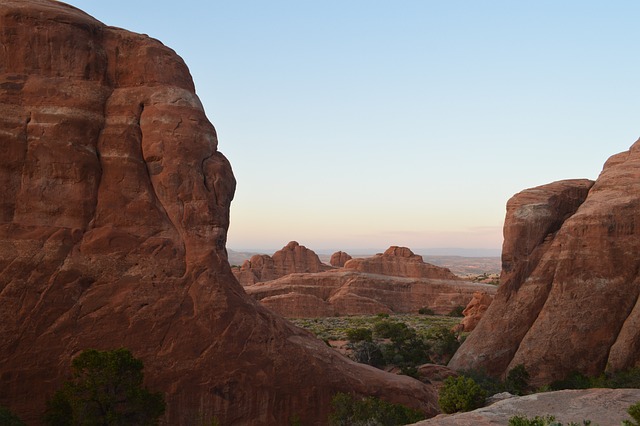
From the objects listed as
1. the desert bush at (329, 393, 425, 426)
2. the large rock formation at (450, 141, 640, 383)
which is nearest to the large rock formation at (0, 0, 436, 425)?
the desert bush at (329, 393, 425, 426)

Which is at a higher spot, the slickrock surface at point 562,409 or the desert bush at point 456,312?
the slickrock surface at point 562,409

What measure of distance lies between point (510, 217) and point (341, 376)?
16.8 m

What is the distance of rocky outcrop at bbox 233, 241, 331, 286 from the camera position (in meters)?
102

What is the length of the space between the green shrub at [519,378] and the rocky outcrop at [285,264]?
74.1 m

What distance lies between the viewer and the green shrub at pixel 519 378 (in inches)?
1096

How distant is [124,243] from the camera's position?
785 inches

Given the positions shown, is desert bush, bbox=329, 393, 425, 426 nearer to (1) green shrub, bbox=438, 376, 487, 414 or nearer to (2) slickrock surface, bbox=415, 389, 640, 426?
(1) green shrub, bbox=438, 376, 487, 414

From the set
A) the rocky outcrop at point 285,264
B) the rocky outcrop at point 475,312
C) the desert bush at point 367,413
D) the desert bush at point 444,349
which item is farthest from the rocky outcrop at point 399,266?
the desert bush at point 367,413

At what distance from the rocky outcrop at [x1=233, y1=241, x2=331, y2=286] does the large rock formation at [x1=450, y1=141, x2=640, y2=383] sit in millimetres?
70710

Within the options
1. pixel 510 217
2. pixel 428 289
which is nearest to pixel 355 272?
pixel 428 289

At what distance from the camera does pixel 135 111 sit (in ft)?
70.3

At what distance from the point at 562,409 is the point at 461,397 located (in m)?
3.18

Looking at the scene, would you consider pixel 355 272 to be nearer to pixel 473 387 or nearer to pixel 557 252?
pixel 557 252

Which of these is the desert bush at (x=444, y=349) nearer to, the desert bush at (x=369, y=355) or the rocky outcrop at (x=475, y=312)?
the desert bush at (x=369, y=355)
